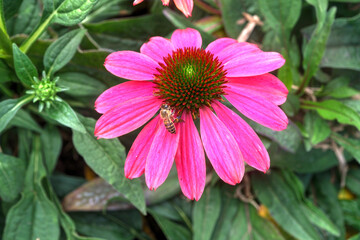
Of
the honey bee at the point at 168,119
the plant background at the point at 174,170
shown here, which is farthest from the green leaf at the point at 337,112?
the honey bee at the point at 168,119

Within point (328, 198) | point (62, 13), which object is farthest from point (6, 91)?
point (328, 198)

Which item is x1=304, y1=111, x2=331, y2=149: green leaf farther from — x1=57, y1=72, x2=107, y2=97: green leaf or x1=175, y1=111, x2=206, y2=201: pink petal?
x1=57, y1=72, x2=107, y2=97: green leaf

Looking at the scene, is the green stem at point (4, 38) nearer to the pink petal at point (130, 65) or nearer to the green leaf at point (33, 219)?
the pink petal at point (130, 65)

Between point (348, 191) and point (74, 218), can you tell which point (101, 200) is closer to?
point (74, 218)

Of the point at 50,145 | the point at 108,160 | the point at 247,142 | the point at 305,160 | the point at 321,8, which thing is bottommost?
the point at 305,160

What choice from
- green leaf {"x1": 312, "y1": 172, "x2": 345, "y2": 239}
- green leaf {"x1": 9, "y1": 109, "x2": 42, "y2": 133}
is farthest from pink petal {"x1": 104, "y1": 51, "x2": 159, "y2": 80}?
green leaf {"x1": 312, "y1": 172, "x2": 345, "y2": 239}

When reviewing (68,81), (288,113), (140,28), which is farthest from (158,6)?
(288,113)

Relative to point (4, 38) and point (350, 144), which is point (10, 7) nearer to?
point (4, 38)

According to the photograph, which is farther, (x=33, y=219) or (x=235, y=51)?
(x=33, y=219)
